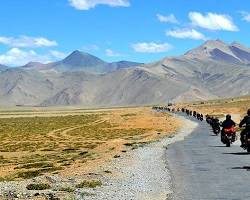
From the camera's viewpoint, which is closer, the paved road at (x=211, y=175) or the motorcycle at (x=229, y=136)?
the paved road at (x=211, y=175)

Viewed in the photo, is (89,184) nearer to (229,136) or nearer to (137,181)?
(137,181)

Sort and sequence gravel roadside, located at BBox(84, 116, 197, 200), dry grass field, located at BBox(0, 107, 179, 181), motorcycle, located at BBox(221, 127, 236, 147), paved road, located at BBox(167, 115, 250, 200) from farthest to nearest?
motorcycle, located at BBox(221, 127, 236, 147) < dry grass field, located at BBox(0, 107, 179, 181) < gravel roadside, located at BBox(84, 116, 197, 200) < paved road, located at BBox(167, 115, 250, 200)

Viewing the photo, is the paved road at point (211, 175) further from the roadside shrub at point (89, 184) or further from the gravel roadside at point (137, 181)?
the roadside shrub at point (89, 184)

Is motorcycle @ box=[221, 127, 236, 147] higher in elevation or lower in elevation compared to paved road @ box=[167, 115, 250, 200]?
higher

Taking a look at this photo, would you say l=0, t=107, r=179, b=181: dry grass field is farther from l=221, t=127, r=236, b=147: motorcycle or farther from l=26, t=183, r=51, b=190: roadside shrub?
l=221, t=127, r=236, b=147: motorcycle

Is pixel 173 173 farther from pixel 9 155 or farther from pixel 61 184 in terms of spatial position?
pixel 9 155

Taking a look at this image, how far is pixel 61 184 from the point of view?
816 inches

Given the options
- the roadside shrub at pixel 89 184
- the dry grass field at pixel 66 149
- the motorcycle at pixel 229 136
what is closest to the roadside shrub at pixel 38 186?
the roadside shrub at pixel 89 184

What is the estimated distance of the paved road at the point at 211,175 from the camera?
17.0m

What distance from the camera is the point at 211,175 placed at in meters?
21.6

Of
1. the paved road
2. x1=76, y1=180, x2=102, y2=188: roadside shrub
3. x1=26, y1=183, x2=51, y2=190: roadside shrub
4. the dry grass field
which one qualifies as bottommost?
the dry grass field

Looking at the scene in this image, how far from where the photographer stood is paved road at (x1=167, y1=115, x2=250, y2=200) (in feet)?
55.7

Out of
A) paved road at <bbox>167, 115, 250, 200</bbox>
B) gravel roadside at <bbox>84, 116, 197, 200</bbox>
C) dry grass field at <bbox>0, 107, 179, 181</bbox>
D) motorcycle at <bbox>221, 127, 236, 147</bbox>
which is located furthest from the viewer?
motorcycle at <bbox>221, 127, 236, 147</bbox>

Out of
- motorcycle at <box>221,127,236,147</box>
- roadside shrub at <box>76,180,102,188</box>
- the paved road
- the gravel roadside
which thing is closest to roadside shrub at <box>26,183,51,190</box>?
roadside shrub at <box>76,180,102,188</box>
